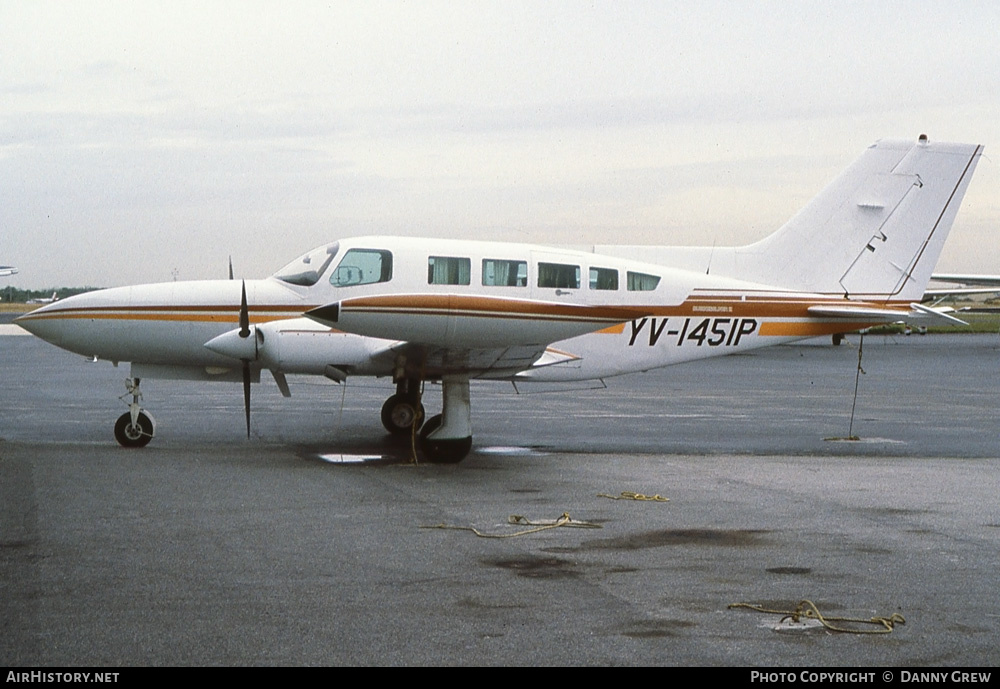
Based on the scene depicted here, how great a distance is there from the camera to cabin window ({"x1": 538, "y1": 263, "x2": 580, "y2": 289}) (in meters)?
13.9

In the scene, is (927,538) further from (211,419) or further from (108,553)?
(211,419)

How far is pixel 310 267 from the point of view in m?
13.9

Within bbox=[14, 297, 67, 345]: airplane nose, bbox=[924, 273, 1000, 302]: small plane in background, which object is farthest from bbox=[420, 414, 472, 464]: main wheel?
bbox=[924, 273, 1000, 302]: small plane in background

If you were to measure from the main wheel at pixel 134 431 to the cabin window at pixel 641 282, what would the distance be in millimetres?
6315

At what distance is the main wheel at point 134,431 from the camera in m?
13.7

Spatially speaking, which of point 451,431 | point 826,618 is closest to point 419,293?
point 451,431

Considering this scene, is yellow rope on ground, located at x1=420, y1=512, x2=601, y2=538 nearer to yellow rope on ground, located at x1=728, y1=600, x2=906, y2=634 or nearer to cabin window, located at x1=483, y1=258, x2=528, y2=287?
yellow rope on ground, located at x1=728, y1=600, x2=906, y2=634

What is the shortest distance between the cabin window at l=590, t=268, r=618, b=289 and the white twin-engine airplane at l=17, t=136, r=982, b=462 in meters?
0.02

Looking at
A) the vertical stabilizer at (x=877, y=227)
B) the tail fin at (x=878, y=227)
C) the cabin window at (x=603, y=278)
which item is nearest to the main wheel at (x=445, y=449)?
the cabin window at (x=603, y=278)

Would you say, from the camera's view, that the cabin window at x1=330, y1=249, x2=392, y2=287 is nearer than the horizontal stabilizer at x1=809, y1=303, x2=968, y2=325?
Yes

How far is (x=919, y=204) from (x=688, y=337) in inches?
162

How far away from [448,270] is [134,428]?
14.2 ft

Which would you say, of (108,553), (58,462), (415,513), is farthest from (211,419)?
(108,553)

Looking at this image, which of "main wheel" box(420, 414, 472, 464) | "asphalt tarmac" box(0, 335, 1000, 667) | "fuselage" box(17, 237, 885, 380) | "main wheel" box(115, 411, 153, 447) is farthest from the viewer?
"main wheel" box(115, 411, 153, 447)
